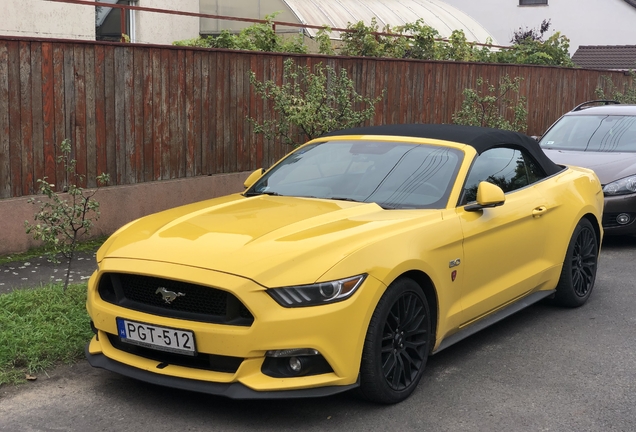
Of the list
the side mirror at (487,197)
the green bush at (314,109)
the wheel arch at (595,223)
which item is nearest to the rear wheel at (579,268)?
the wheel arch at (595,223)

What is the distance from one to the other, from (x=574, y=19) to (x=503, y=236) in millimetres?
29858

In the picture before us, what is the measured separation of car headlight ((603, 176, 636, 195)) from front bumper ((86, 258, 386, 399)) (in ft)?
18.9

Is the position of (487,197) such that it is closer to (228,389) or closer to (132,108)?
(228,389)

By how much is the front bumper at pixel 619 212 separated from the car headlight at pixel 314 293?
586 centimetres

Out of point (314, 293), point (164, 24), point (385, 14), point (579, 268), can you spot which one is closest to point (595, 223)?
point (579, 268)

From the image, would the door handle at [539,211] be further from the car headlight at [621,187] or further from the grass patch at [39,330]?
the car headlight at [621,187]

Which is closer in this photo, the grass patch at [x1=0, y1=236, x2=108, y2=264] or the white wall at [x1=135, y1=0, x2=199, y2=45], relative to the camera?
the grass patch at [x1=0, y1=236, x2=108, y2=264]

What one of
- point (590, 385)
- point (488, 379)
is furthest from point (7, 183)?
point (590, 385)

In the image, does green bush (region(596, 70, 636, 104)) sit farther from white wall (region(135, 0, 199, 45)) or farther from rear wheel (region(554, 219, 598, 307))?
rear wheel (region(554, 219, 598, 307))

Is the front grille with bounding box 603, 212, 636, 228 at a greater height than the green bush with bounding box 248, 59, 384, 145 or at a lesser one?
lesser

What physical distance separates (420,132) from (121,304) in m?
2.61

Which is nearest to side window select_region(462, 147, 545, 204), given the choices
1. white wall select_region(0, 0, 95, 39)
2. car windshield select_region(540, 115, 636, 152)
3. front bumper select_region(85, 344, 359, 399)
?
front bumper select_region(85, 344, 359, 399)

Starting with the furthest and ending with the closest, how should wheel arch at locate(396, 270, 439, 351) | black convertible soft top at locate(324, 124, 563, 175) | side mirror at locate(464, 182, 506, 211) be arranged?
black convertible soft top at locate(324, 124, 563, 175), side mirror at locate(464, 182, 506, 211), wheel arch at locate(396, 270, 439, 351)

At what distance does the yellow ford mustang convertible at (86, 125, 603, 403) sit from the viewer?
4.18 meters
